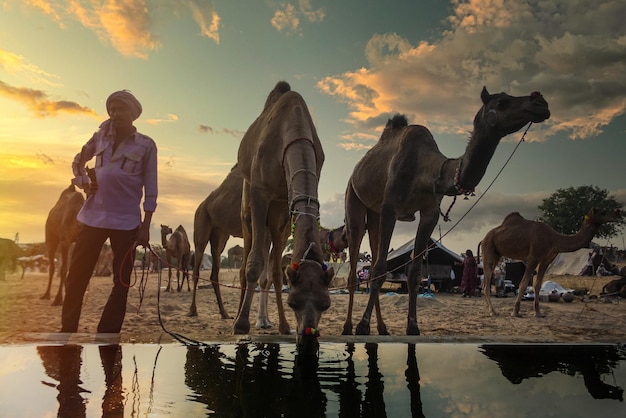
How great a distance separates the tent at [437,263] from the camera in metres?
24.3

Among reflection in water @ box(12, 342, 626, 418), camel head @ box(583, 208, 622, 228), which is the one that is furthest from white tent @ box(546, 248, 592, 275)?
reflection in water @ box(12, 342, 626, 418)

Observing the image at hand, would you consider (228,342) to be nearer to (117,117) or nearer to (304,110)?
(117,117)

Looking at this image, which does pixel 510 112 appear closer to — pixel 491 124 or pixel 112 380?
pixel 491 124

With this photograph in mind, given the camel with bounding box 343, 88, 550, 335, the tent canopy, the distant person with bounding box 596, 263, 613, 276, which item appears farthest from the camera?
the distant person with bounding box 596, 263, 613, 276

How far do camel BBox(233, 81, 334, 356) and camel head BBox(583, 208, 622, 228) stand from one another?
1054 centimetres

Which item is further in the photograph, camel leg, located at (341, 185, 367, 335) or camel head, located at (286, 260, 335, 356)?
camel leg, located at (341, 185, 367, 335)

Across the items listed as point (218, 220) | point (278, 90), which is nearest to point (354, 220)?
point (278, 90)

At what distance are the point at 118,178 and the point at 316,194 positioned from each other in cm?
211

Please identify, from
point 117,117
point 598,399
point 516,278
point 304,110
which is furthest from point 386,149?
point 516,278

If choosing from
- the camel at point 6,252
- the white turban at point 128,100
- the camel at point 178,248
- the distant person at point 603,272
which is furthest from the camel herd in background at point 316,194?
the distant person at point 603,272

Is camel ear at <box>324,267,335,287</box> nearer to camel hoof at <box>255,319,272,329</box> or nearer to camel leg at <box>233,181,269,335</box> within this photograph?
camel leg at <box>233,181,269,335</box>

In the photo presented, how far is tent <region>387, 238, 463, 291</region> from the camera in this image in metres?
24.3

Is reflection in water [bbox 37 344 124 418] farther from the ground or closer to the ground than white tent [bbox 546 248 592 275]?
closer to the ground

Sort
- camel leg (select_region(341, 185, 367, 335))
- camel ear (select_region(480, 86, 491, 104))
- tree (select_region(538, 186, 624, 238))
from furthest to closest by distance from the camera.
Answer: tree (select_region(538, 186, 624, 238)), camel leg (select_region(341, 185, 367, 335)), camel ear (select_region(480, 86, 491, 104))
